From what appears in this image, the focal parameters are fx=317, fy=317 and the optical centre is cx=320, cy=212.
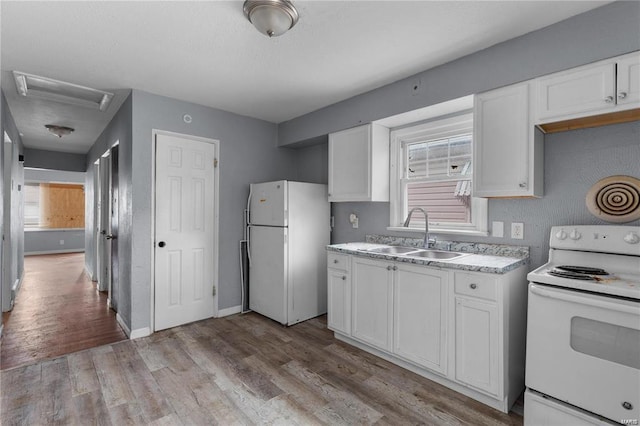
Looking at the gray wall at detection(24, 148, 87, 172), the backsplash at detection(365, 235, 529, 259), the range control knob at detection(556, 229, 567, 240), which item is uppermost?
the gray wall at detection(24, 148, 87, 172)

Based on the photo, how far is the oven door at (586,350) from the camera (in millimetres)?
1489

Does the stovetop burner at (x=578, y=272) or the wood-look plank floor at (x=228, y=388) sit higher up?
the stovetop burner at (x=578, y=272)

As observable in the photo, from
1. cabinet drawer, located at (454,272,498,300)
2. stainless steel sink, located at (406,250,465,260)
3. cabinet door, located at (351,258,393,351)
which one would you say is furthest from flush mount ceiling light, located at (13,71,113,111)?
cabinet drawer, located at (454,272,498,300)

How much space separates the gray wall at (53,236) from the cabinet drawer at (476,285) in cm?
964

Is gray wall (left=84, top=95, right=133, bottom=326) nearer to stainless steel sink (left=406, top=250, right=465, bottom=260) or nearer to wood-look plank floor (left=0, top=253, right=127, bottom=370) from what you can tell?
wood-look plank floor (left=0, top=253, right=127, bottom=370)

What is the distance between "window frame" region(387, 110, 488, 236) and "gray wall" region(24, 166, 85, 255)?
28.7 ft

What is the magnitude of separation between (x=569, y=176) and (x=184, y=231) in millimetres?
3492

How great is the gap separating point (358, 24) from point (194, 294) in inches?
122

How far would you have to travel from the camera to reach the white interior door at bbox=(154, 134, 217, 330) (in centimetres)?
333

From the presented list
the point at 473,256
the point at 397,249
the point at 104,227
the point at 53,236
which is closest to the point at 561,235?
the point at 473,256

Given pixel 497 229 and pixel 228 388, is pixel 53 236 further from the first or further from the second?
pixel 497 229

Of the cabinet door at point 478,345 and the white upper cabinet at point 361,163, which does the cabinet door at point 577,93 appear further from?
the white upper cabinet at point 361,163

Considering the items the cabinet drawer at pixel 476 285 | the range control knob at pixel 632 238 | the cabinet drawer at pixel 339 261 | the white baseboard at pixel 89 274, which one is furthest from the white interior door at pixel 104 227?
the range control knob at pixel 632 238

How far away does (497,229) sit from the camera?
2.50m
